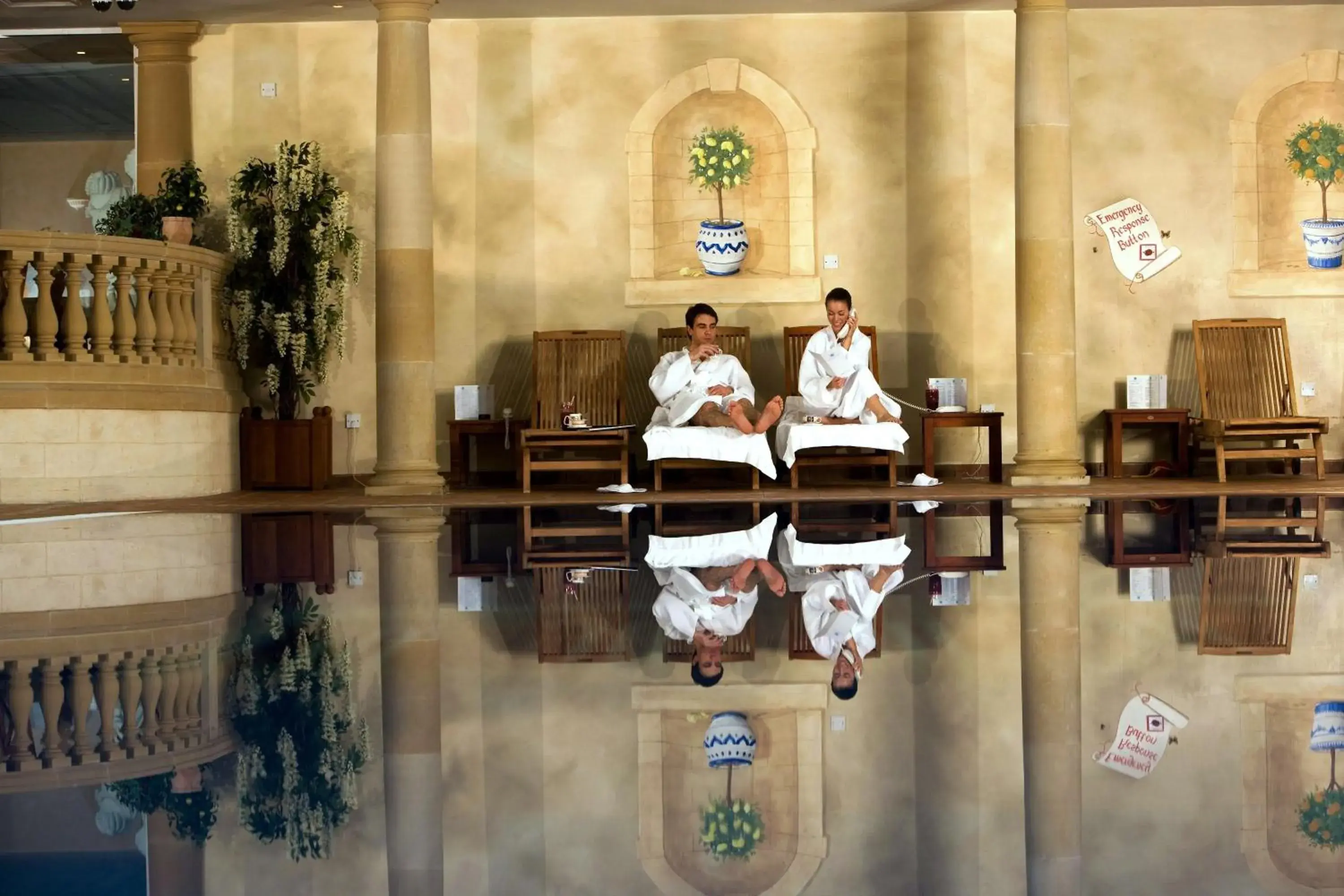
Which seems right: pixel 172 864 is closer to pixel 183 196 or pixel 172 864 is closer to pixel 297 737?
pixel 297 737

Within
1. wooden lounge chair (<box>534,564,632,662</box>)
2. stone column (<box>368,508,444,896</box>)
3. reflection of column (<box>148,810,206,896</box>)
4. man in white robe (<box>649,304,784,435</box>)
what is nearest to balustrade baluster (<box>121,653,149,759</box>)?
stone column (<box>368,508,444,896</box>)

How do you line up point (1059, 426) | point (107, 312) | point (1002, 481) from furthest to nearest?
point (1002, 481), point (1059, 426), point (107, 312)

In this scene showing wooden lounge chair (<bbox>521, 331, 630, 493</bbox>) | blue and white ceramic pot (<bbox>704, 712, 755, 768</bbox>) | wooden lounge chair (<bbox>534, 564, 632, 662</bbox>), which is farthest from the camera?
wooden lounge chair (<bbox>521, 331, 630, 493</bbox>)

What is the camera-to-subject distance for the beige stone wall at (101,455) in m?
9.34

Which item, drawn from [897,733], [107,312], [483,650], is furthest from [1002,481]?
[897,733]

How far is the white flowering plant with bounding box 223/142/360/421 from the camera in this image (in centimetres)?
1102

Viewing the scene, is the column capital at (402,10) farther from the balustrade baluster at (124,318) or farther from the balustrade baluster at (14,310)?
the balustrade baluster at (14,310)

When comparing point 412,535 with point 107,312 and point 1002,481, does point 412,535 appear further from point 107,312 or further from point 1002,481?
point 1002,481

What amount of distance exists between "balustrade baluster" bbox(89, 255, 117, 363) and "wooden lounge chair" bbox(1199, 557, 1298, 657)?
21.7ft

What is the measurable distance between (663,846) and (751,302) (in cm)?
999

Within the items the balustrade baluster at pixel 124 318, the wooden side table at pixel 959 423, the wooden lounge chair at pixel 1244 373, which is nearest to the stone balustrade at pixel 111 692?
the balustrade baluster at pixel 124 318

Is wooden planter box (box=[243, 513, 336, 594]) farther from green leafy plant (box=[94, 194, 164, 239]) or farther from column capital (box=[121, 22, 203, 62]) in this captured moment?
column capital (box=[121, 22, 203, 62])

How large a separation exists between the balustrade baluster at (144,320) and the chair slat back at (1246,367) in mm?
7154

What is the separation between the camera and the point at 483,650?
4.07m
